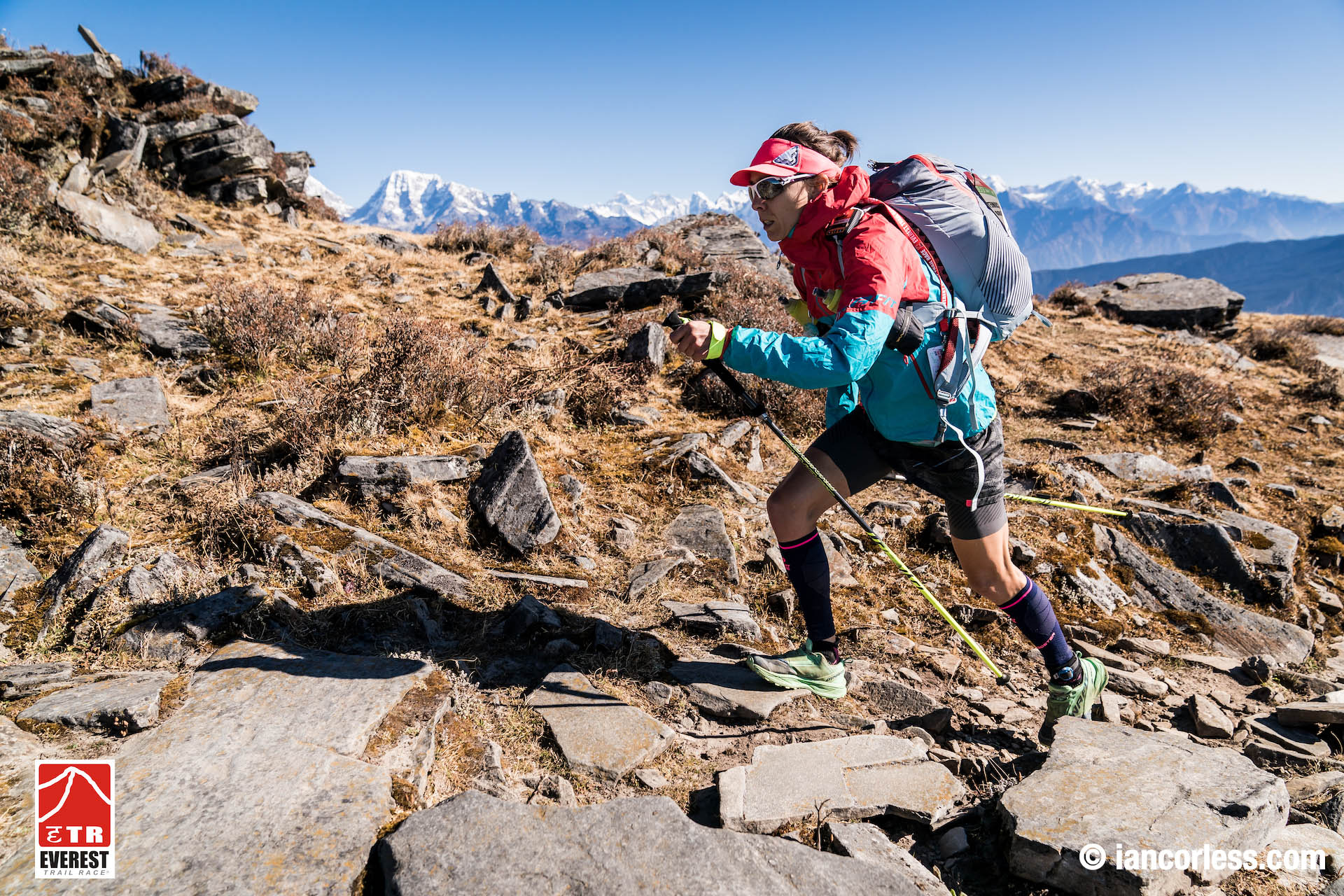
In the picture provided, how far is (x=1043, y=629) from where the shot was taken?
333 cm

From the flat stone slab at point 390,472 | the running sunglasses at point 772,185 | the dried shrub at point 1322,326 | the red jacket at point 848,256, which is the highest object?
the dried shrub at point 1322,326

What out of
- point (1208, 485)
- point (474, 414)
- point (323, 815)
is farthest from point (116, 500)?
point (1208, 485)

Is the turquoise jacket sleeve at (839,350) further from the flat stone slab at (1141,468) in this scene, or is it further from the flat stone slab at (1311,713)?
the flat stone slab at (1141,468)

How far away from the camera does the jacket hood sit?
A: 2816 mm

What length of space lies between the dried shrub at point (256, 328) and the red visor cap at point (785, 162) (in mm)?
6245

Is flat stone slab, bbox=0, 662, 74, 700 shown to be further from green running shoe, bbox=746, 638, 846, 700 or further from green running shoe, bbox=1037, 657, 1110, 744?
green running shoe, bbox=1037, 657, 1110, 744

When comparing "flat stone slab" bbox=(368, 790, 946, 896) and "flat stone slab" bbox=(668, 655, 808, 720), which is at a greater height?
"flat stone slab" bbox=(368, 790, 946, 896)

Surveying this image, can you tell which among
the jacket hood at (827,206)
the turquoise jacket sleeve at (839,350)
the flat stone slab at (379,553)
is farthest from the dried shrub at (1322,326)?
the flat stone slab at (379,553)

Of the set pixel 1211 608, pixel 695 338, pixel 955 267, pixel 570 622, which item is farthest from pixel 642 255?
pixel 695 338

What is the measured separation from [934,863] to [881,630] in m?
1.92

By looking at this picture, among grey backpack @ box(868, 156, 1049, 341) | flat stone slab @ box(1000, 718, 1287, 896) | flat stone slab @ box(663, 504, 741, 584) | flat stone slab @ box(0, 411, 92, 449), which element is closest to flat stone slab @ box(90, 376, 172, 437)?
flat stone slab @ box(0, 411, 92, 449)

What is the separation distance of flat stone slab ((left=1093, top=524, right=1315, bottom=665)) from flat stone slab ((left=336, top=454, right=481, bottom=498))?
543 centimetres

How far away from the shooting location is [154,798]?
91.4 inches

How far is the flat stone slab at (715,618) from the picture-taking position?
416 centimetres
